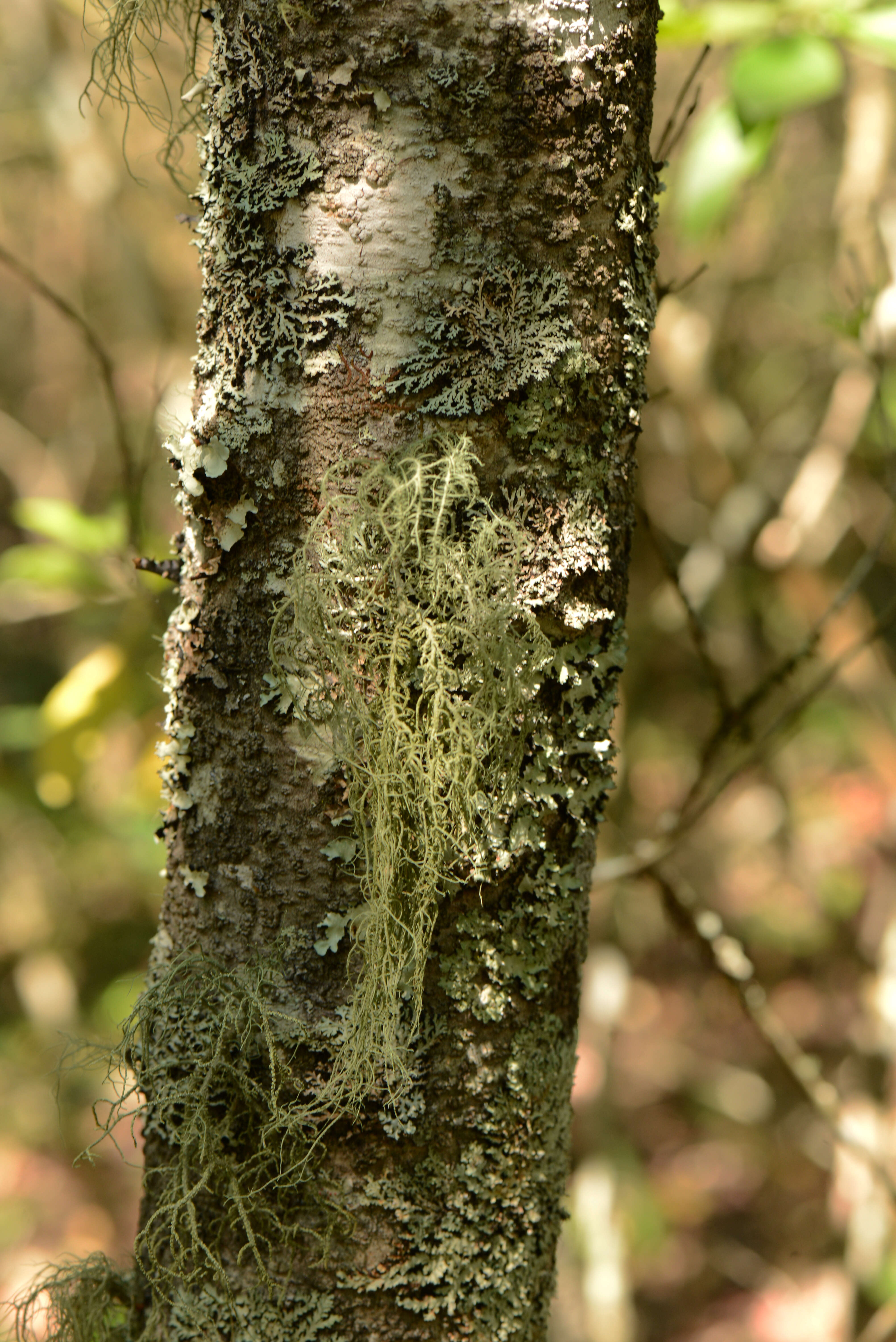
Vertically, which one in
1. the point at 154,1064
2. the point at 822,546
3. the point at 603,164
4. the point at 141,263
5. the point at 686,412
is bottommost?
the point at 154,1064

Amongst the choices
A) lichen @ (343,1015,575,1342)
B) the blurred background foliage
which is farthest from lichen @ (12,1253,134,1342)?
lichen @ (343,1015,575,1342)

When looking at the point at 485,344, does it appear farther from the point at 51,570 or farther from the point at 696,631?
the point at 51,570

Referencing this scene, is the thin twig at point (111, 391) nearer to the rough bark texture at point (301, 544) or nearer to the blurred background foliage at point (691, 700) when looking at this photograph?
the blurred background foliage at point (691, 700)

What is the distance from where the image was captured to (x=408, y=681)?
0.55 metres

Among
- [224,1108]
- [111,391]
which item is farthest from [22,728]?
[224,1108]

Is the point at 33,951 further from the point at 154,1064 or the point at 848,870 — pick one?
the point at 154,1064

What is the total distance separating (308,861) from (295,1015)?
0.31 feet

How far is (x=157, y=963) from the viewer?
0.67m

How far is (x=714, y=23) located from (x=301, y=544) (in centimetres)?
80

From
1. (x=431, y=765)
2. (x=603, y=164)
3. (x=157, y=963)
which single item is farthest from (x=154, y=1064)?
(x=603, y=164)

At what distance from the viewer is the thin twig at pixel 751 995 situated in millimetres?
1139

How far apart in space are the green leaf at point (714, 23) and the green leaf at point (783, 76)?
0.05 m

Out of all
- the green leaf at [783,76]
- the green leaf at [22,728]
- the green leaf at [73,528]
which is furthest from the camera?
the green leaf at [22,728]

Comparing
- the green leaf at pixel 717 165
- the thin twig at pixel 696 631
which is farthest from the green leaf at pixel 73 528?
the green leaf at pixel 717 165
